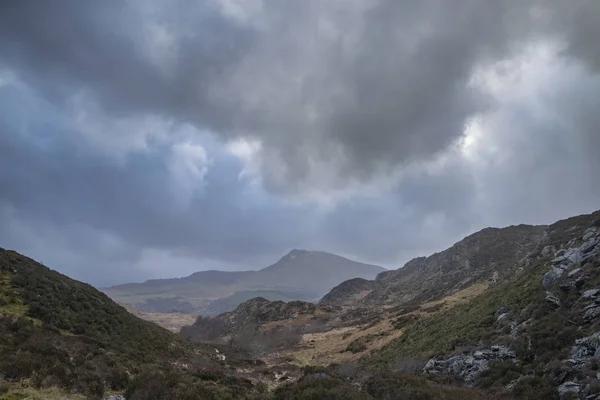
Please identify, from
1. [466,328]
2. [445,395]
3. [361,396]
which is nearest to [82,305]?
[361,396]

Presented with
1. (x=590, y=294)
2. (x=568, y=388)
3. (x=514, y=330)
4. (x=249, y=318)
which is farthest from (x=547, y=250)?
(x=249, y=318)

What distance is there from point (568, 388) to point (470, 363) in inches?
333

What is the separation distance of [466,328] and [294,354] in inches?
1429

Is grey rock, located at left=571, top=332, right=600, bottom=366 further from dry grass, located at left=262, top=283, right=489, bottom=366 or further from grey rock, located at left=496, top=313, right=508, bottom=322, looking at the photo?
dry grass, located at left=262, top=283, right=489, bottom=366

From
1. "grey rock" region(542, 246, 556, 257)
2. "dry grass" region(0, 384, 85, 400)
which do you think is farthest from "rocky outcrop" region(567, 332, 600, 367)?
"grey rock" region(542, 246, 556, 257)

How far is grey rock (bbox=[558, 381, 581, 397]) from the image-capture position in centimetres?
1504

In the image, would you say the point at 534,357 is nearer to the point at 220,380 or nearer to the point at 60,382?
the point at 220,380

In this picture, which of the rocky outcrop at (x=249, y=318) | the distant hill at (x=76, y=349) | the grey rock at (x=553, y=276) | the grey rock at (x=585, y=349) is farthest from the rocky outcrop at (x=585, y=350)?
the rocky outcrop at (x=249, y=318)

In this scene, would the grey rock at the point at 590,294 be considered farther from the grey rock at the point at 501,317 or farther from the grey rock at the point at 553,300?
the grey rock at the point at 501,317

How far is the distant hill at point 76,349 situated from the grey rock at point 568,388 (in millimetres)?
14238

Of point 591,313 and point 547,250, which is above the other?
point 547,250

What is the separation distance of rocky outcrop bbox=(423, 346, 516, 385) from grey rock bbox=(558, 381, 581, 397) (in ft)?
19.7

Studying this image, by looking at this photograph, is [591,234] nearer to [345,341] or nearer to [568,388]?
[568,388]

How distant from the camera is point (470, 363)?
Answer: 2339 centimetres
